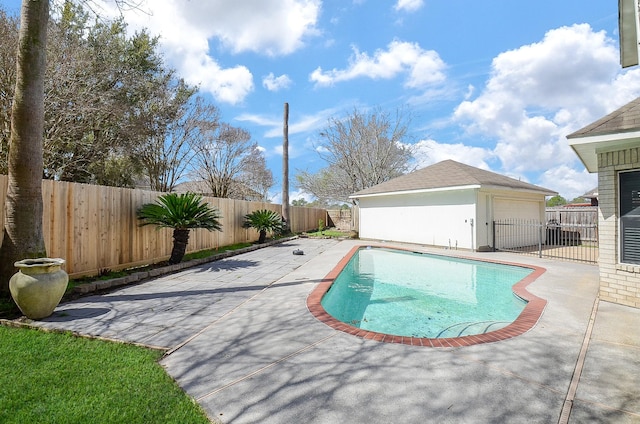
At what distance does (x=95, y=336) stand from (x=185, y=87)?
Result: 1890 centimetres

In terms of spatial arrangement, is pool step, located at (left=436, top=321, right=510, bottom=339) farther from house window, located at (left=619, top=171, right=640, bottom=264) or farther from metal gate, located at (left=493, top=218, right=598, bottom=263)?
metal gate, located at (left=493, top=218, right=598, bottom=263)

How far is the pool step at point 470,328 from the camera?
4453mm

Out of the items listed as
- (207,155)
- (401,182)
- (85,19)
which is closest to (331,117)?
(207,155)

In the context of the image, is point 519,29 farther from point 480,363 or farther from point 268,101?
point 268,101

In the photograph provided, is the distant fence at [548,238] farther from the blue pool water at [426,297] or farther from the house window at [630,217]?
the house window at [630,217]

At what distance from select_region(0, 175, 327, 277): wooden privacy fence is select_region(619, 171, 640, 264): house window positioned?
993 cm

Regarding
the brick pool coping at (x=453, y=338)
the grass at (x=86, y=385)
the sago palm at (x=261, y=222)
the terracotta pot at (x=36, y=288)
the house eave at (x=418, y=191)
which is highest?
the house eave at (x=418, y=191)

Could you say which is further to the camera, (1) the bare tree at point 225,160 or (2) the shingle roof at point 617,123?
(1) the bare tree at point 225,160

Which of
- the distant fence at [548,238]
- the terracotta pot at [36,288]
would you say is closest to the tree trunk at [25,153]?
the terracotta pot at [36,288]

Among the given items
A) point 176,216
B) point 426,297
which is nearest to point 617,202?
point 426,297

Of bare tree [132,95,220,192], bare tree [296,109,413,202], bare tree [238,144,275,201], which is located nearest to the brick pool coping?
bare tree [132,95,220,192]

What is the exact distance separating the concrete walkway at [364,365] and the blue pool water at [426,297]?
0.89 metres

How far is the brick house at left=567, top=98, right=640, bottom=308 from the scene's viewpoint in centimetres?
494

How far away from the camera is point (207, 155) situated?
2309 cm
